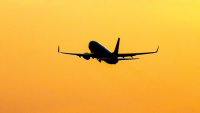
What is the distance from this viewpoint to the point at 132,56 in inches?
7721

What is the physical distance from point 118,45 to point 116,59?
5.37 meters

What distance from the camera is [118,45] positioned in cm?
18888

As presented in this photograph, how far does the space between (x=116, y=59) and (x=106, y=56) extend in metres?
11.6

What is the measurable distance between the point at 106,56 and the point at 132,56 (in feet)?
35.6

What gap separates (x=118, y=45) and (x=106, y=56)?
41.2 ft

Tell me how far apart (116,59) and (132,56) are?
9.83m

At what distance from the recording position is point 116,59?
620 feet

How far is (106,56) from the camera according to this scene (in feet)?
656
